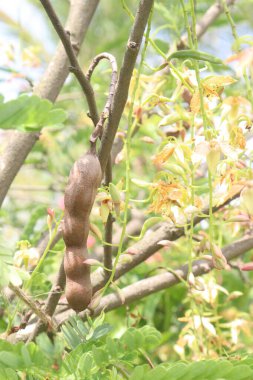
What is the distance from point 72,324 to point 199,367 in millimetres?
155

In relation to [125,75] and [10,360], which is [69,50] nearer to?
[125,75]

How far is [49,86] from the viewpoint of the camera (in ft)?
3.65

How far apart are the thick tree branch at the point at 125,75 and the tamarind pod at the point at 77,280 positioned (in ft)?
0.33

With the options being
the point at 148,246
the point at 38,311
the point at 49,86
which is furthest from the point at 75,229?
the point at 49,86

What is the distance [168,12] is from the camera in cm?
125

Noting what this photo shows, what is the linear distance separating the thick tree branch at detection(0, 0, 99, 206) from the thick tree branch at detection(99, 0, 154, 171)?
0.28 m

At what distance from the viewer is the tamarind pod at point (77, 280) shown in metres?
0.75

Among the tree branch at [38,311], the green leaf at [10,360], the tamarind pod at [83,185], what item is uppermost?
the tamarind pod at [83,185]

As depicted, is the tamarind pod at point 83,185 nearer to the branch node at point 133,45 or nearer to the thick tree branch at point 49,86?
the branch node at point 133,45

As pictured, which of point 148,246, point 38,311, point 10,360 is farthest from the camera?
point 148,246

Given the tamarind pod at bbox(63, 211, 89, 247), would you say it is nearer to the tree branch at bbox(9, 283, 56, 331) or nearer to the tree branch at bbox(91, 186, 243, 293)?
the tree branch at bbox(9, 283, 56, 331)

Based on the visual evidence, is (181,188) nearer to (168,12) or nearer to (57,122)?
(57,122)

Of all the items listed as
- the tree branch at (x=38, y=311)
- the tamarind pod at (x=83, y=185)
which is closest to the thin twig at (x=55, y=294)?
the tree branch at (x=38, y=311)

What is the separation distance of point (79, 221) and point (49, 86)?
0.42m
